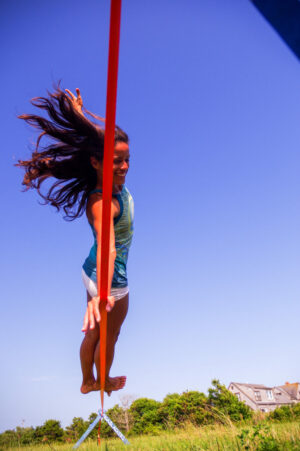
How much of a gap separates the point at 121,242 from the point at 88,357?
1.36 meters

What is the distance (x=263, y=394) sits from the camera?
52.2 metres

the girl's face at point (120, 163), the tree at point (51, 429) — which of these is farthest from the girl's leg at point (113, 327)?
the tree at point (51, 429)

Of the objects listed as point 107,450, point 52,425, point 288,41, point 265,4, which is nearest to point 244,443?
point 107,450

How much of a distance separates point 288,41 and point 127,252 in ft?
8.12

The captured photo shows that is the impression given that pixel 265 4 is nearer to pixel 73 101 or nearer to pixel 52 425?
pixel 73 101

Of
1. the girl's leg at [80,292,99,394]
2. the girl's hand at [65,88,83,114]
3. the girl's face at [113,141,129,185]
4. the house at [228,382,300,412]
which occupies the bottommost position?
the house at [228,382,300,412]

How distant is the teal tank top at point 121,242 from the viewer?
10.9 feet

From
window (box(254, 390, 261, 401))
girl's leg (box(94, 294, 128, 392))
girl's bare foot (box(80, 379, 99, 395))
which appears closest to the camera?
girl's leg (box(94, 294, 128, 392))

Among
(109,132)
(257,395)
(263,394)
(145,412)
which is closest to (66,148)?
(109,132)

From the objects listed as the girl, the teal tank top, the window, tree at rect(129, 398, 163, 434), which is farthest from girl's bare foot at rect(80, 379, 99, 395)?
the window

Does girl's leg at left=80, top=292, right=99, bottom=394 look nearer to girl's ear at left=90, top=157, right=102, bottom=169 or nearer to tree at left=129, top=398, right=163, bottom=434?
girl's ear at left=90, top=157, right=102, bottom=169

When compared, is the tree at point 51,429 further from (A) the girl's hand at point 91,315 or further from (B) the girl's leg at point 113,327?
(A) the girl's hand at point 91,315

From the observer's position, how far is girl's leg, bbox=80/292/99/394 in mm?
3531

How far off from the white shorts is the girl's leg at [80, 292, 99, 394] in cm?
18
